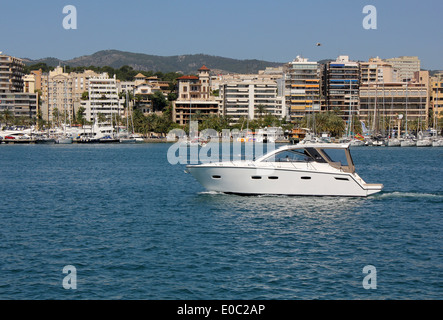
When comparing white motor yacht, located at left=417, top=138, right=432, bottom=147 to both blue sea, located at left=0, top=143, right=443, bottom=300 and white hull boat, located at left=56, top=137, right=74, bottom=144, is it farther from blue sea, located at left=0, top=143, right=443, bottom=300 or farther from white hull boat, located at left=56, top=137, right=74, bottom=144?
blue sea, located at left=0, top=143, right=443, bottom=300

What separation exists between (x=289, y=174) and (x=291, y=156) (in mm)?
1271

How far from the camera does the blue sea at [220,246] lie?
1831 cm

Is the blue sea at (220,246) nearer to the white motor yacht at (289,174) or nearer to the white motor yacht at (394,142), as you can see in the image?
the white motor yacht at (289,174)

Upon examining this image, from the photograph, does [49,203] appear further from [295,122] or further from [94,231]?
[295,122]

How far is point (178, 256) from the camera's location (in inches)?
870

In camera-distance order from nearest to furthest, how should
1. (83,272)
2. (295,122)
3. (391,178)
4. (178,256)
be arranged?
(83,272) < (178,256) < (391,178) < (295,122)

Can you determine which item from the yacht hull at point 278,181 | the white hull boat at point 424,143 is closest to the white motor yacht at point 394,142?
the white hull boat at point 424,143

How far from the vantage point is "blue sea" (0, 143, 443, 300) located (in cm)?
1831

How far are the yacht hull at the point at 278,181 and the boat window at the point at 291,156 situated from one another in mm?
674

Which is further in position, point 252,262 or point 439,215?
point 439,215

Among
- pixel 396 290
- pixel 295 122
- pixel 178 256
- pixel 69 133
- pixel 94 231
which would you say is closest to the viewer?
pixel 396 290

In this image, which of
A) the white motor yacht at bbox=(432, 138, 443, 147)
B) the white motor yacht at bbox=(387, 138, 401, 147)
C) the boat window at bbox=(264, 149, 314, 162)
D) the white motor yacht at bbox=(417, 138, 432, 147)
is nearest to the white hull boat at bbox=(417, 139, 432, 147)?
the white motor yacht at bbox=(417, 138, 432, 147)
